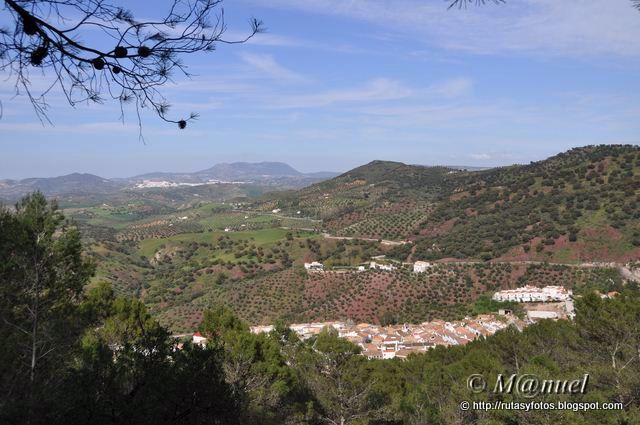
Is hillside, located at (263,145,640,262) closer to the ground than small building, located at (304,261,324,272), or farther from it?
farther from it

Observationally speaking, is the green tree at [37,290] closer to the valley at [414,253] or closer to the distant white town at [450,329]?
the distant white town at [450,329]

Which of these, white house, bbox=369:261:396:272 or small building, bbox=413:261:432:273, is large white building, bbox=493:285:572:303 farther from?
white house, bbox=369:261:396:272

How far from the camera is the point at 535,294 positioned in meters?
31.5

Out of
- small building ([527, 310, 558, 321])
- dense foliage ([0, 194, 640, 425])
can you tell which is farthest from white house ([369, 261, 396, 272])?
dense foliage ([0, 194, 640, 425])

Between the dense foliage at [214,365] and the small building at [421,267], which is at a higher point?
the dense foliage at [214,365]

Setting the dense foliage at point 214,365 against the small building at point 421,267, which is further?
the small building at point 421,267

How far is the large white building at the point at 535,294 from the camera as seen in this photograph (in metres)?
30.8

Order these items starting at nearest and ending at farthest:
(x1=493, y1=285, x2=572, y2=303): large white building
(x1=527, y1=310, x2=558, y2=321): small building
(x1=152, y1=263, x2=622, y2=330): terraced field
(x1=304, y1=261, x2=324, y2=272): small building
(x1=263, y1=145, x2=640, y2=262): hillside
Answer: (x1=527, y1=310, x2=558, y2=321): small building
(x1=493, y1=285, x2=572, y2=303): large white building
(x1=152, y1=263, x2=622, y2=330): terraced field
(x1=263, y1=145, x2=640, y2=262): hillside
(x1=304, y1=261, x2=324, y2=272): small building

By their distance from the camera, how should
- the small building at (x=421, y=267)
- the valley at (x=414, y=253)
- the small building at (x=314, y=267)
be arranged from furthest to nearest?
the small building at (x=314, y=267) → the small building at (x=421, y=267) → the valley at (x=414, y=253)

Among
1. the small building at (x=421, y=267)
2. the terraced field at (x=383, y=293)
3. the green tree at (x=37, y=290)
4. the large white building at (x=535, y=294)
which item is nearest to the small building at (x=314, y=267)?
the terraced field at (x=383, y=293)

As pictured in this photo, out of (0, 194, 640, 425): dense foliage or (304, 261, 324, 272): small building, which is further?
(304, 261, 324, 272): small building

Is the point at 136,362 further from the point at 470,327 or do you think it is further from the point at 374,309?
the point at 374,309

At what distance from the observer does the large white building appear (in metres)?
30.8

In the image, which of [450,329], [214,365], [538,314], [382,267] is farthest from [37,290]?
[382,267]
